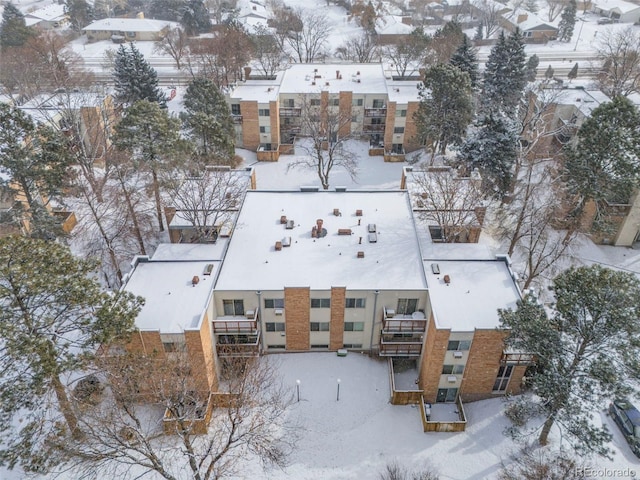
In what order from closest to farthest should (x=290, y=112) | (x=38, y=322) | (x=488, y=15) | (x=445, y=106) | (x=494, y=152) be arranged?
1. (x=38, y=322)
2. (x=494, y=152)
3. (x=445, y=106)
4. (x=290, y=112)
5. (x=488, y=15)

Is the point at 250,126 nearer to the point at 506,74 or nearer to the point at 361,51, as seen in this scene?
the point at 506,74

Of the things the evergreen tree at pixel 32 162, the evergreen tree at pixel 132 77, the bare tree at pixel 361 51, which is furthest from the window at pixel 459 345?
the bare tree at pixel 361 51

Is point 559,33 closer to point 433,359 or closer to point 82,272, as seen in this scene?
point 433,359

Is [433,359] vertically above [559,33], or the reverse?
[559,33]

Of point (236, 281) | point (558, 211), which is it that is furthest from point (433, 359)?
point (558, 211)

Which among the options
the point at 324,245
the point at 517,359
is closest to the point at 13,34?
the point at 324,245

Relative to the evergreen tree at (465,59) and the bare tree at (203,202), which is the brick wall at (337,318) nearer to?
the bare tree at (203,202)

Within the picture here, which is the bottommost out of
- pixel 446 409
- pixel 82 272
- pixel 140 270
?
pixel 446 409
